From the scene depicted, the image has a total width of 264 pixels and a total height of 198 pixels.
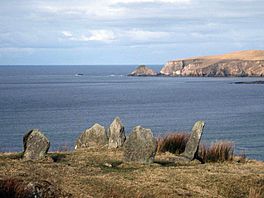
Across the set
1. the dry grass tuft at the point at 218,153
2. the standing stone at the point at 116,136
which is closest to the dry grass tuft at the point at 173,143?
the dry grass tuft at the point at 218,153

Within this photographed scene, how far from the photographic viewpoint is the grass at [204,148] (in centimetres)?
2198

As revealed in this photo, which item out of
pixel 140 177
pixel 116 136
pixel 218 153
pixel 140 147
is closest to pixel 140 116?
pixel 116 136

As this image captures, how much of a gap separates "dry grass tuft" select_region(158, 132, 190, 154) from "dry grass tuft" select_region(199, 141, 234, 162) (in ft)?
4.56

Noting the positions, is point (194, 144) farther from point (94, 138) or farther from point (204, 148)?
point (94, 138)

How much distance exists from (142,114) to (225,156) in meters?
59.2

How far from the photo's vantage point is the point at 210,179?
16672mm

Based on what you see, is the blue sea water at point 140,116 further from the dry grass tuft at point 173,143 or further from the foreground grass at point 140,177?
the foreground grass at point 140,177

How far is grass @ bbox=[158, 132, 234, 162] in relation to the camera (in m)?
22.0

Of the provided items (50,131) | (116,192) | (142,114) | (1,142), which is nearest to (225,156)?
(116,192)

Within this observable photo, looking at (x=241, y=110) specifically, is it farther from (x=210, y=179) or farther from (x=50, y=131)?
(x=210, y=179)

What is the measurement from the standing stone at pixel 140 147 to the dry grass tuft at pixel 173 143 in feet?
10.6

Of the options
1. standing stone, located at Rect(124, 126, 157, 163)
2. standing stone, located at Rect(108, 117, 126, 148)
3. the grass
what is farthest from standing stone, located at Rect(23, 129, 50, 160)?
the grass

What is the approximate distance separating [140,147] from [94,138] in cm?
513

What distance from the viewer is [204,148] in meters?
22.6
